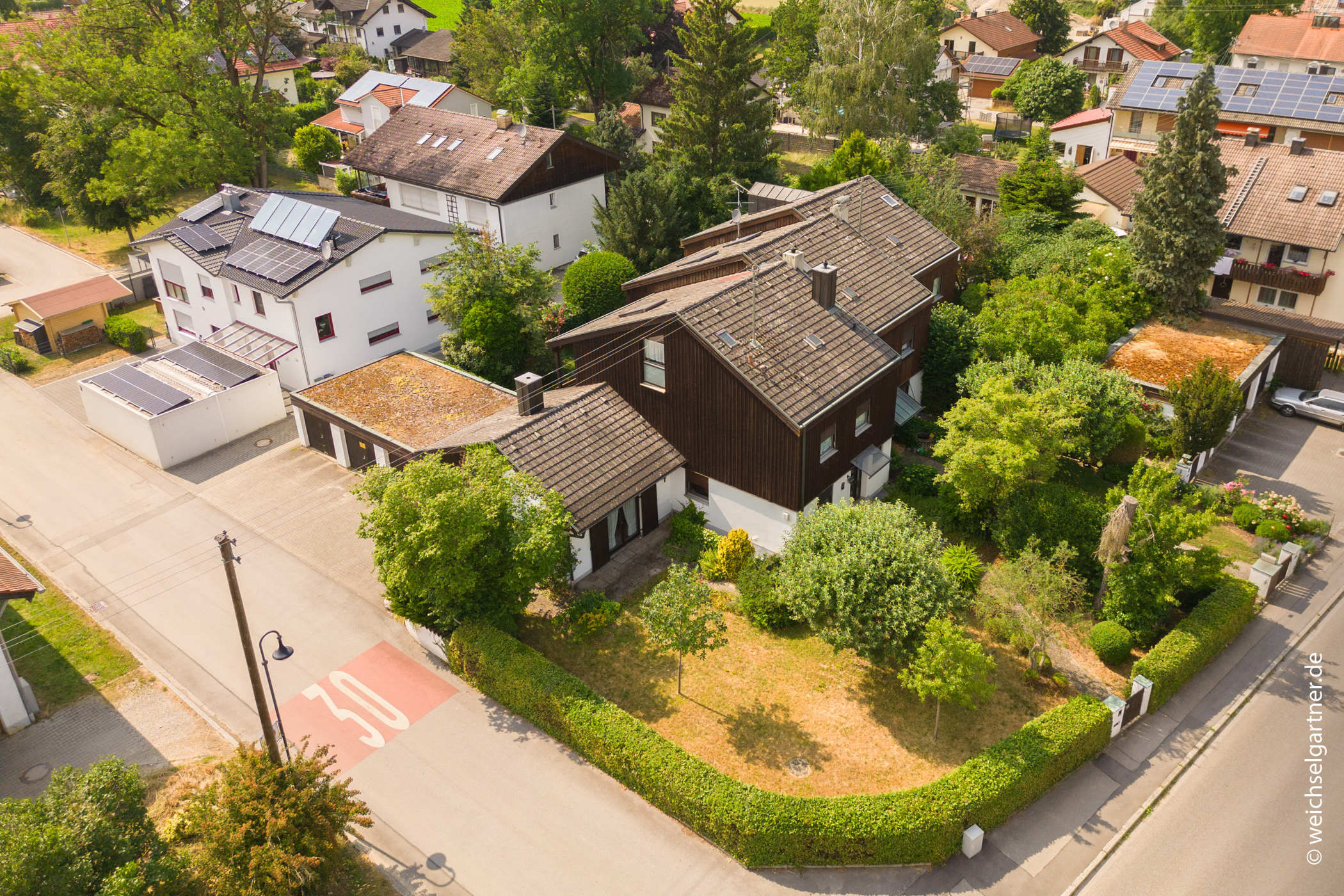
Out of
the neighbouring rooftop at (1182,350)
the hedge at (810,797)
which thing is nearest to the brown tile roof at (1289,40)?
the neighbouring rooftop at (1182,350)

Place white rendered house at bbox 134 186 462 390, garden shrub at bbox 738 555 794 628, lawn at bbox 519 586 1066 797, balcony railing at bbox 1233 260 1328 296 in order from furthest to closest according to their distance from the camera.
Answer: balcony railing at bbox 1233 260 1328 296 < white rendered house at bbox 134 186 462 390 < garden shrub at bbox 738 555 794 628 < lawn at bbox 519 586 1066 797

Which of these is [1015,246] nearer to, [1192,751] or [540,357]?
[540,357]

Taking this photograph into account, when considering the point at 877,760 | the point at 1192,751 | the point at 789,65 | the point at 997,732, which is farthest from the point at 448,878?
the point at 789,65

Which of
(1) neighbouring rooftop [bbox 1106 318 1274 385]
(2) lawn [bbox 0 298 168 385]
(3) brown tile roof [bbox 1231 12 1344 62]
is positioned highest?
(3) brown tile roof [bbox 1231 12 1344 62]

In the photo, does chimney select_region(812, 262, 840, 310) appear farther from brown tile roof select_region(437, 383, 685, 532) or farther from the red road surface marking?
the red road surface marking

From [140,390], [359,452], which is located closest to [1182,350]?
[359,452]

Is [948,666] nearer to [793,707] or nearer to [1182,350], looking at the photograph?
[793,707]

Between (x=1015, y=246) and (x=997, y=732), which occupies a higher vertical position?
(x=1015, y=246)

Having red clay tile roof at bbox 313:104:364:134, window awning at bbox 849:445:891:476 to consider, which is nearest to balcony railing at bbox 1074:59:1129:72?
red clay tile roof at bbox 313:104:364:134
